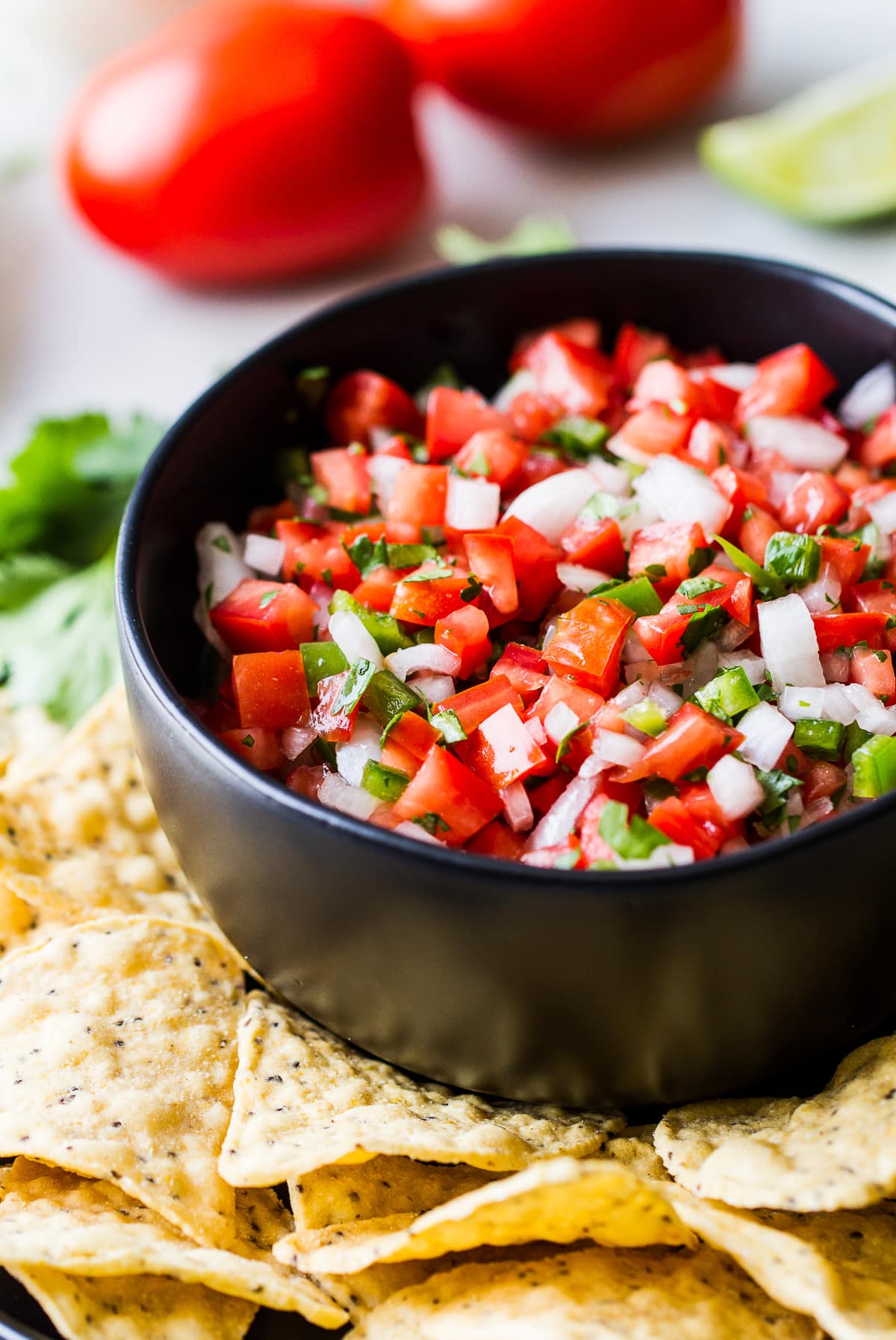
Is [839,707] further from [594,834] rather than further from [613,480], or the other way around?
[613,480]

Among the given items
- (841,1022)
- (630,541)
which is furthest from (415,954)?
(630,541)

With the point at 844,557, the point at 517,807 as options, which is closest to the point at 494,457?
the point at 844,557

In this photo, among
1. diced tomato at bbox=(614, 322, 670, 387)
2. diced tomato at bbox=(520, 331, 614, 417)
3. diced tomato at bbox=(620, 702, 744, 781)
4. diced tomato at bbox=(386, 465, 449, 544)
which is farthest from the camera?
diced tomato at bbox=(614, 322, 670, 387)

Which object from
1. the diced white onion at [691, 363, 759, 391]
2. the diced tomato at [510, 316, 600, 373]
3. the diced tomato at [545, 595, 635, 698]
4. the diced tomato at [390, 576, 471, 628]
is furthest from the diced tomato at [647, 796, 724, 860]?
the diced tomato at [510, 316, 600, 373]

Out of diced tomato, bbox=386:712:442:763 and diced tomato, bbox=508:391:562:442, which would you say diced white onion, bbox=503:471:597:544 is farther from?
diced tomato, bbox=386:712:442:763

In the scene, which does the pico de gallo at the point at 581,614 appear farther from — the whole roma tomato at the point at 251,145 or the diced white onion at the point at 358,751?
the whole roma tomato at the point at 251,145

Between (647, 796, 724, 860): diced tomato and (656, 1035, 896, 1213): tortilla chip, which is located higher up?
(647, 796, 724, 860): diced tomato
